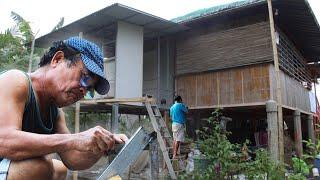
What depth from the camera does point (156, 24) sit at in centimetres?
1208

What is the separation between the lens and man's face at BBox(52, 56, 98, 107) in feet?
6.29

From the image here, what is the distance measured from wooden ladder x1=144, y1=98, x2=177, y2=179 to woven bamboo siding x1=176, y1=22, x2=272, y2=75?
4025mm

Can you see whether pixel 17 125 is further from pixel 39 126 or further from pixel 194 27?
pixel 194 27

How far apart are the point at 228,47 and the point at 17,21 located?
313 inches

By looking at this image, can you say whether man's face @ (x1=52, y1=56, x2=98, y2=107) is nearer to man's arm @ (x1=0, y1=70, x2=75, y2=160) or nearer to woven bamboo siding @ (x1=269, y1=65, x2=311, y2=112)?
man's arm @ (x1=0, y1=70, x2=75, y2=160)

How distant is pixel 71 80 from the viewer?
1.92 m

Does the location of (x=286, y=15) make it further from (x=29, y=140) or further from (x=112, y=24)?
(x=29, y=140)

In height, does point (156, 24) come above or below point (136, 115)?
above

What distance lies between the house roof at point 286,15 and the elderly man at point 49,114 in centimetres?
971

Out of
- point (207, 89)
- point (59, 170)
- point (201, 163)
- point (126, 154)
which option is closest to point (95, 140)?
point (126, 154)

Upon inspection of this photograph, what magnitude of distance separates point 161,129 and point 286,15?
6.41 m

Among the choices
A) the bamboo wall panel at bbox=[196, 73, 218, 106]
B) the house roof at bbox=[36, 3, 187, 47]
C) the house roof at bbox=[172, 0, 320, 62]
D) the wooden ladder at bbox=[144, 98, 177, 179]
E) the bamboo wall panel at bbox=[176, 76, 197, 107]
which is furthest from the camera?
the bamboo wall panel at bbox=[176, 76, 197, 107]

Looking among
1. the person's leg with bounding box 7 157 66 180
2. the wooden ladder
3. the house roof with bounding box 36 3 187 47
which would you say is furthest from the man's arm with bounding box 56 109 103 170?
the house roof with bounding box 36 3 187 47

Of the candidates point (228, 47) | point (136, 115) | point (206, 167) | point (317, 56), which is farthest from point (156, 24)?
point (317, 56)
